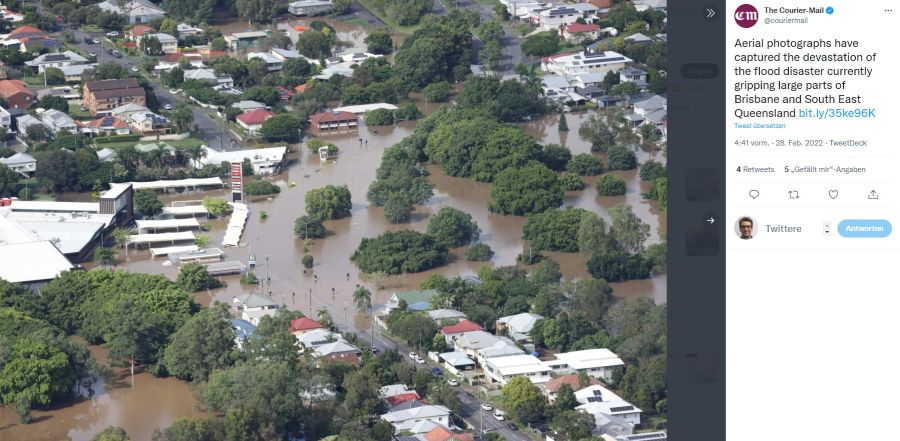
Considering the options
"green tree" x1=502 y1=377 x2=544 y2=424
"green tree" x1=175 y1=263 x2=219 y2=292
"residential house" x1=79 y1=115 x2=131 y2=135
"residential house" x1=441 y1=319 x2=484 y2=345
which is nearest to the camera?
"green tree" x1=502 y1=377 x2=544 y2=424

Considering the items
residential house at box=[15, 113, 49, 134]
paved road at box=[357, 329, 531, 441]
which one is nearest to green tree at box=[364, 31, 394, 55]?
residential house at box=[15, 113, 49, 134]

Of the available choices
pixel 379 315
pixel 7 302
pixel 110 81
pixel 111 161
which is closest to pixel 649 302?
pixel 379 315

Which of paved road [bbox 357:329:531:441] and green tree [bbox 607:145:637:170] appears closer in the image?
paved road [bbox 357:329:531:441]

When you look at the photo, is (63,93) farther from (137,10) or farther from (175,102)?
(137,10)

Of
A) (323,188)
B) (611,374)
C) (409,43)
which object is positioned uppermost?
(409,43)

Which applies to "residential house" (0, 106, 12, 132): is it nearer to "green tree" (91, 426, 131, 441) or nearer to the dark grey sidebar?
"green tree" (91, 426, 131, 441)
